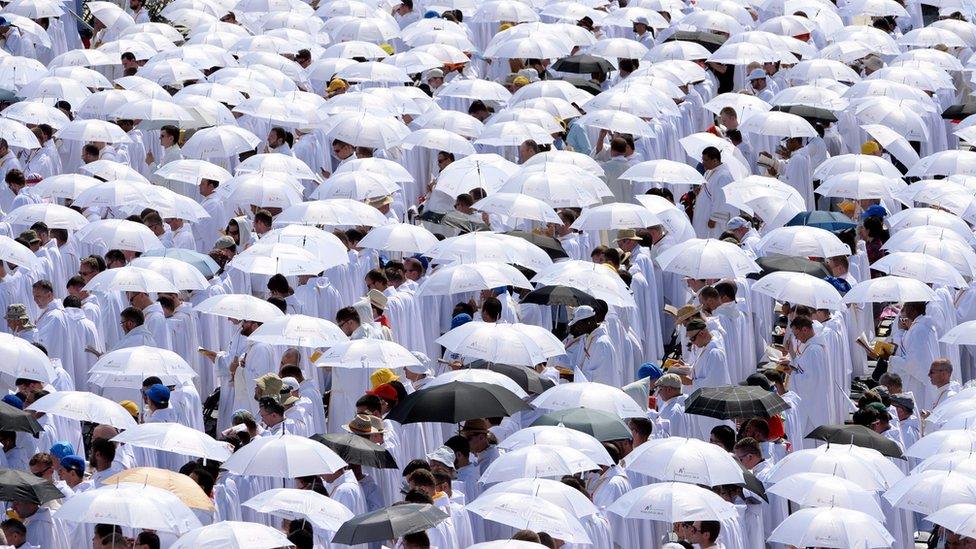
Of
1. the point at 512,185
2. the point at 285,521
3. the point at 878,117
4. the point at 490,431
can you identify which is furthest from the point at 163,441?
the point at 878,117

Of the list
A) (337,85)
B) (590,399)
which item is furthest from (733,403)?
(337,85)

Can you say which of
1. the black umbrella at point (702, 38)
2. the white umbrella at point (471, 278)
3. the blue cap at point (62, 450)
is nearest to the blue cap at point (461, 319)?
the white umbrella at point (471, 278)

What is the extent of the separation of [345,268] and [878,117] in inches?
266

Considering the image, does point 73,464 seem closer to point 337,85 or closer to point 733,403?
point 733,403

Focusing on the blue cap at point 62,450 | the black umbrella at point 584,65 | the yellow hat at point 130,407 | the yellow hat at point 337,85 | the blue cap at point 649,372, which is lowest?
the blue cap at point 649,372

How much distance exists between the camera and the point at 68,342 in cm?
1833

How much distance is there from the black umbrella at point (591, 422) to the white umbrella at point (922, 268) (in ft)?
12.9

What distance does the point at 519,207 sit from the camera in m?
19.9

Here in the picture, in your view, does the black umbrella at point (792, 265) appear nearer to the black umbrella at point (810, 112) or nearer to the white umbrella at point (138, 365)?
the black umbrella at point (810, 112)

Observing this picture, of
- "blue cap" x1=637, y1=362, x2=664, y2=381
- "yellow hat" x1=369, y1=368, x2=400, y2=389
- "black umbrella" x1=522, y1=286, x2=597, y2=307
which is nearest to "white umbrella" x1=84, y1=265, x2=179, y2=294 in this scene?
"yellow hat" x1=369, y1=368, x2=400, y2=389

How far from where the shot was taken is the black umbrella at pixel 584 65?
25.7m

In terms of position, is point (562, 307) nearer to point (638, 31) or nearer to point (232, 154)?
point (232, 154)

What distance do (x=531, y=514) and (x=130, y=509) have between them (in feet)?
7.83

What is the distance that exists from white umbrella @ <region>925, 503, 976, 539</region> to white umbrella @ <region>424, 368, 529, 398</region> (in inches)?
140
